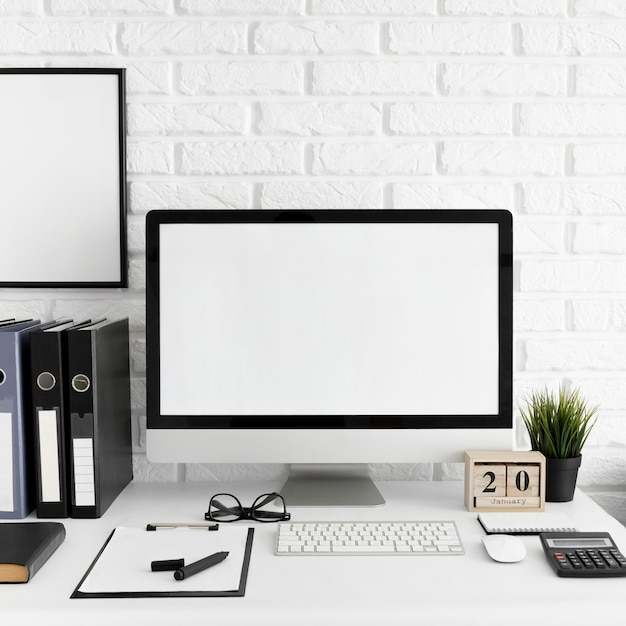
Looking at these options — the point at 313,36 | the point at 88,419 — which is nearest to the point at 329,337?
the point at 88,419

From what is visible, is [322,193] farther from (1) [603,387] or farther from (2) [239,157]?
(1) [603,387]

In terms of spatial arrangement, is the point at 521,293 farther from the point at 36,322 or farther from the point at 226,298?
the point at 36,322

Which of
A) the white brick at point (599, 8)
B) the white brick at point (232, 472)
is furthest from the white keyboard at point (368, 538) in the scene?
the white brick at point (599, 8)

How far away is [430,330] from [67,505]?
0.68 meters

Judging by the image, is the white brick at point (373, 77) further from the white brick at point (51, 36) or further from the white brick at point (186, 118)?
the white brick at point (51, 36)

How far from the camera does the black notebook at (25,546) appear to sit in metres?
0.86

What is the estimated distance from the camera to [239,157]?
137 cm

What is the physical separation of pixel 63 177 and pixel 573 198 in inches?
41.2

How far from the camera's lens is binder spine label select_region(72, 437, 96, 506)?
1.10 metres

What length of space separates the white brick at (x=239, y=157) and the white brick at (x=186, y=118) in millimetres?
33

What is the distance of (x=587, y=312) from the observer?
4.58 ft

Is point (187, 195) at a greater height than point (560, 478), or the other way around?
point (187, 195)

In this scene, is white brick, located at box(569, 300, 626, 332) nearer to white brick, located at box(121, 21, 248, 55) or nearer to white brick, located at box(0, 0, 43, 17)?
white brick, located at box(121, 21, 248, 55)

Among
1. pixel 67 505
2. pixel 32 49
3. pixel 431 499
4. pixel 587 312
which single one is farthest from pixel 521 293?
pixel 32 49
